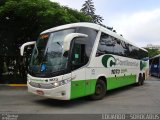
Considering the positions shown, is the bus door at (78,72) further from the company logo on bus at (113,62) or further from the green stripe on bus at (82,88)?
the company logo on bus at (113,62)

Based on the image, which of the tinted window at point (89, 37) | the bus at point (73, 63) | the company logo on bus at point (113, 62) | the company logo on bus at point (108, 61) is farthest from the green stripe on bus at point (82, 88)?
the company logo on bus at point (113, 62)

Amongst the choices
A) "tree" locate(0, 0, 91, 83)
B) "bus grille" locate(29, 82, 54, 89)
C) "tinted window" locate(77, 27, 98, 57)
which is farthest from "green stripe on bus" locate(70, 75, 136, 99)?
"tree" locate(0, 0, 91, 83)

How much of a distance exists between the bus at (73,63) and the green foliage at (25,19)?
539 cm

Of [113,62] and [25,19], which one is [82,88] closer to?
[113,62]

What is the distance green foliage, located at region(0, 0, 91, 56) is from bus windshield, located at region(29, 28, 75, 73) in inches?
257

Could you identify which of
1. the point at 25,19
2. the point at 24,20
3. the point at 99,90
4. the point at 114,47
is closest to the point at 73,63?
the point at 99,90

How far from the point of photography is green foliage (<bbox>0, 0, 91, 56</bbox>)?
58.8 feet

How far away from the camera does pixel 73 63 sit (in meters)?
10.4

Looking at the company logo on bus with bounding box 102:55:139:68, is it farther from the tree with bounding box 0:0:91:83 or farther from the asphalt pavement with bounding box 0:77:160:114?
the tree with bounding box 0:0:91:83

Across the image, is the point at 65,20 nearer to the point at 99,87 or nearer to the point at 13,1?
the point at 13,1

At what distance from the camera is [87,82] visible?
11.3 metres

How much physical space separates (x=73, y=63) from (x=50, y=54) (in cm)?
97

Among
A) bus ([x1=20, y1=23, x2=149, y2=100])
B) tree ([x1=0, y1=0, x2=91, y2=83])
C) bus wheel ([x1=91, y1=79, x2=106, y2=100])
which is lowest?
bus wheel ([x1=91, y1=79, x2=106, y2=100])

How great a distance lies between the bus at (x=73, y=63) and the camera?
10086 mm
